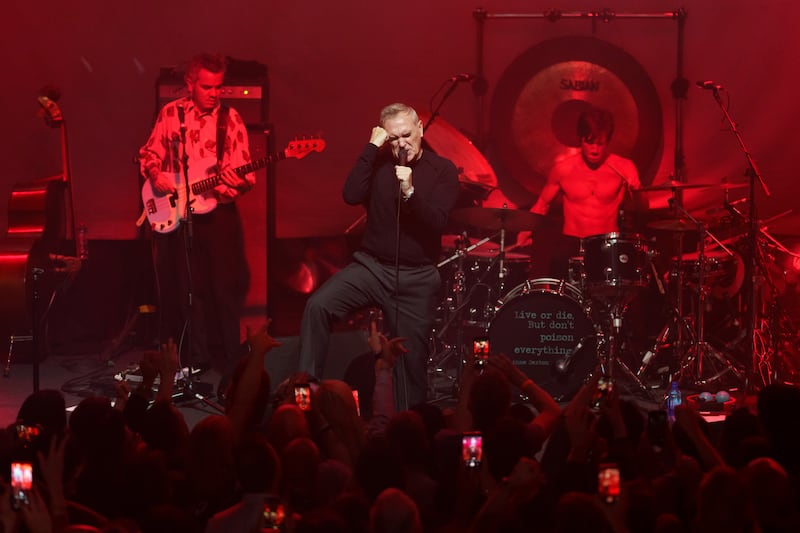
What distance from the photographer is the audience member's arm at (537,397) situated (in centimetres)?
419

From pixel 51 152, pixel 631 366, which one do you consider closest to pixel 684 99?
pixel 631 366

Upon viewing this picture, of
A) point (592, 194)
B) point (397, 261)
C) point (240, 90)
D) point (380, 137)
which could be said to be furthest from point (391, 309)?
point (592, 194)

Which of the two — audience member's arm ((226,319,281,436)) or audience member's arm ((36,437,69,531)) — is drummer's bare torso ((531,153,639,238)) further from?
audience member's arm ((36,437,69,531))

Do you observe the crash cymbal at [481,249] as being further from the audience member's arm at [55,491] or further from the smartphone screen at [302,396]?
the audience member's arm at [55,491]

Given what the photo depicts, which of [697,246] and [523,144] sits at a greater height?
[523,144]

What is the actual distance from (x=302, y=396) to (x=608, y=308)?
4.65 meters

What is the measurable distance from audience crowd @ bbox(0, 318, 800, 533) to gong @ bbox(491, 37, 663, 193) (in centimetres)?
606

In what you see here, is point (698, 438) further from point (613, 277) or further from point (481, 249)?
point (481, 249)

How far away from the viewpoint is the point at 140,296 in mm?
9758

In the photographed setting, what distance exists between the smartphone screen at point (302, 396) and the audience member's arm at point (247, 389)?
0.54 feet

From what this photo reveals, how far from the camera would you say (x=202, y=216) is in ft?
28.3

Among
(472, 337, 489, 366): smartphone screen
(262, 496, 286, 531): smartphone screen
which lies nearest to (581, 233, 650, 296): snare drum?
(472, 337, 489, 366): smartphone screen

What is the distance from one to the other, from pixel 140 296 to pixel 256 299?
1.18 m

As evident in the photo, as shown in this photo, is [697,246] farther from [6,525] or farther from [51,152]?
[6,525]
